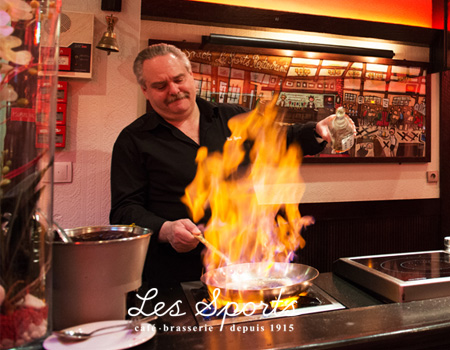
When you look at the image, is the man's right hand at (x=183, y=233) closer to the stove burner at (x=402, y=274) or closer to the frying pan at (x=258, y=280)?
the frying pan at (x=258, y=280)

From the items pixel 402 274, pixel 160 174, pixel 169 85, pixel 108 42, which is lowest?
pixel 402 274

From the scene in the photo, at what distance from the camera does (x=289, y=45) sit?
343 centimetres

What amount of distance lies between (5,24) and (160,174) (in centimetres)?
133

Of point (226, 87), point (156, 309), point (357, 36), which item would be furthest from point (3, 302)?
point (357, 36)

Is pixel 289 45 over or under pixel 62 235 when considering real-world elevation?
over

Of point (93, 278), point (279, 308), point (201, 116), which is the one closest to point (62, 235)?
point (93, 278)

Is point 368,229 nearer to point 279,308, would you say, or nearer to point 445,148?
point 445,148

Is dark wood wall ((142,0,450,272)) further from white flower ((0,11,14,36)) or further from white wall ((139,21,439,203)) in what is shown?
white flower ((0,11,14,36))

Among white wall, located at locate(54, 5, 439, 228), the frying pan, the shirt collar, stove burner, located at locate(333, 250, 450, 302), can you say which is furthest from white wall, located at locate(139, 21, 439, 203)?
the frying pan

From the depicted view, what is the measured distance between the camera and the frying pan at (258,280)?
113cm

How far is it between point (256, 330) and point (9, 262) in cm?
64

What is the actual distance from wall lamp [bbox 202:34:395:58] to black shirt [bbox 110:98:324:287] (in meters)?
1.32

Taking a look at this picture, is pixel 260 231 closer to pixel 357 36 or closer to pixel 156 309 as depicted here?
pixel 156 309

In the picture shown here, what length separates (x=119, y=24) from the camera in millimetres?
2795
